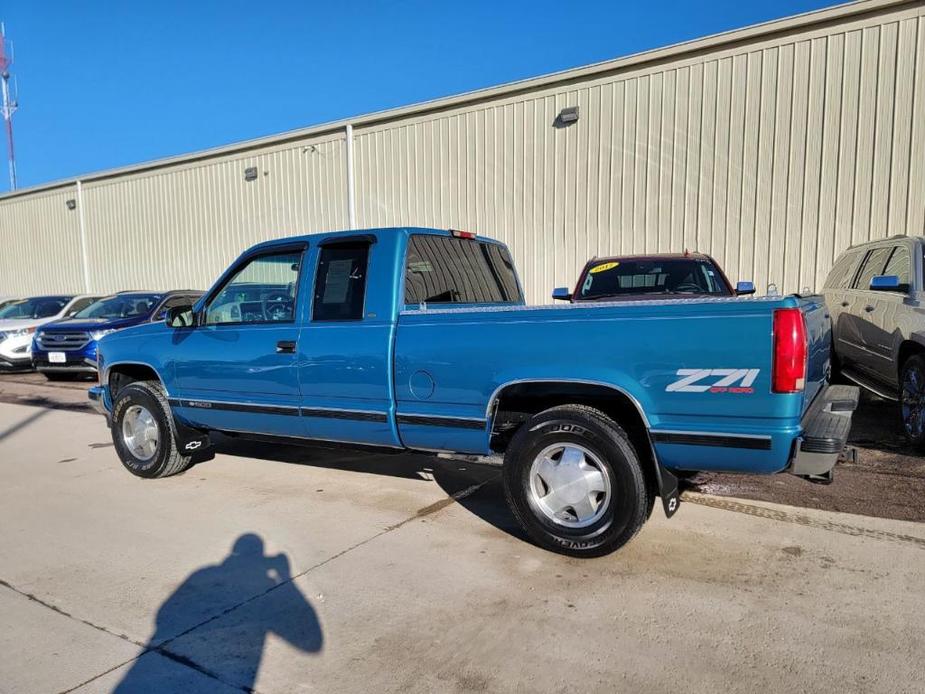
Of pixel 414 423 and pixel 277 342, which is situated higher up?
pixel 277 342

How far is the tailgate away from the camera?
3.36 meters

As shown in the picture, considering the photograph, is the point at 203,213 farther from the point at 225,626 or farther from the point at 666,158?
the point at 225,626

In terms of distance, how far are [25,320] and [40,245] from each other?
36.7 feet

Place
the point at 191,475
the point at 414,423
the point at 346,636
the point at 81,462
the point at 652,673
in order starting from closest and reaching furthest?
the point at 652,673 < the point at 346,636 < the point at 414,423 < the point at 191,475 < the point at 81,462

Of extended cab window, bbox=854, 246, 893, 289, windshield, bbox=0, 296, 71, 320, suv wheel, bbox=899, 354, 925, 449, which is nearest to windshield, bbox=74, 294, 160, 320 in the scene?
windshield, bbox=0, 296, 71, 320

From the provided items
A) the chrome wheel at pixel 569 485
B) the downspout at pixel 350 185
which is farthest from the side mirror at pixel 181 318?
the downspout at pixel 350 185

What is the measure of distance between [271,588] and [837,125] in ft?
31.7

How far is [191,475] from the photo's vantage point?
586cm

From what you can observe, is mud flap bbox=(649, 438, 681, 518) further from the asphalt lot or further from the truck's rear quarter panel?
the asphalt lot

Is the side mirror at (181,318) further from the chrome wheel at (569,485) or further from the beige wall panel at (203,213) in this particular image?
the beige wall panel at (203,213)

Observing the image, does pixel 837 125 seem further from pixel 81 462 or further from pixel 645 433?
pixel 81 462

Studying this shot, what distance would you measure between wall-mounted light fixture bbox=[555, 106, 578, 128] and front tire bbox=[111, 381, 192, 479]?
8426 millimetres

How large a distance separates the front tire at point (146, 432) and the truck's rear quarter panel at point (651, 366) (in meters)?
2.66

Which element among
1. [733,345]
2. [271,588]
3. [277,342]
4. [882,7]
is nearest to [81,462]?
[277,342]
